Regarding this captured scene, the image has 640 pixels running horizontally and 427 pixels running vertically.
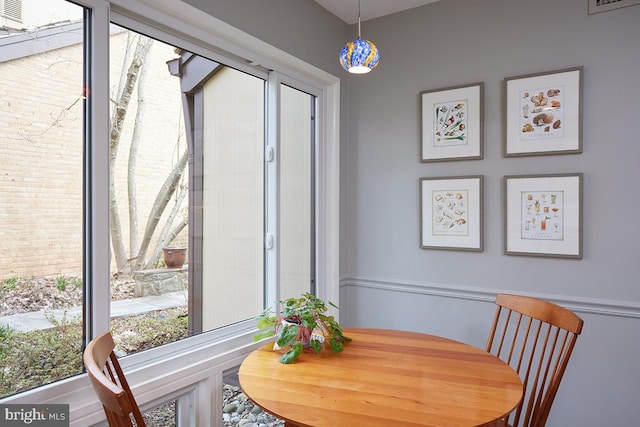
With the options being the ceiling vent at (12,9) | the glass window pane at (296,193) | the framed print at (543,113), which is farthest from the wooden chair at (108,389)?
the framed print at (543,113)

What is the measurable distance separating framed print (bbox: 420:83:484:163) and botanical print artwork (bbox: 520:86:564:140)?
0.78ft

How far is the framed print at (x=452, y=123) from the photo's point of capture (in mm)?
2453

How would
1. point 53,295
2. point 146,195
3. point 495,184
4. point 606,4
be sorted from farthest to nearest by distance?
point 495,184, point 606,4, point 146,195, point 53,295

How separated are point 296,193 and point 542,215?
1438 millimetres

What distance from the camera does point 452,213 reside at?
8.29ft

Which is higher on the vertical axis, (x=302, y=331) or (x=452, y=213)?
(x=452, y=213)

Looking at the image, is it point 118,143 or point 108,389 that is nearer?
point 108,389

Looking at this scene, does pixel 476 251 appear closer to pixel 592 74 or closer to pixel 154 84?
pixel 592 74

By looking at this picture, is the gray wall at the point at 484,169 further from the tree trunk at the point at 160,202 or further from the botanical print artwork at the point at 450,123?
the tree trunk at the point at 160,202

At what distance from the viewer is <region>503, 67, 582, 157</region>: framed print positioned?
2182 millimetres

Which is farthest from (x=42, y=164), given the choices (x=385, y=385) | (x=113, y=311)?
(x=385, y=385)

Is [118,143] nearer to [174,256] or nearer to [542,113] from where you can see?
[174,256]

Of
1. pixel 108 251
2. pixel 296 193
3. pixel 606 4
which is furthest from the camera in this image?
pixel 296 193

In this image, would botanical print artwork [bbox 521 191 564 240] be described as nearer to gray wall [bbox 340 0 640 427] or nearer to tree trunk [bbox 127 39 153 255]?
gray wall [bbox 340 0 640 427]
